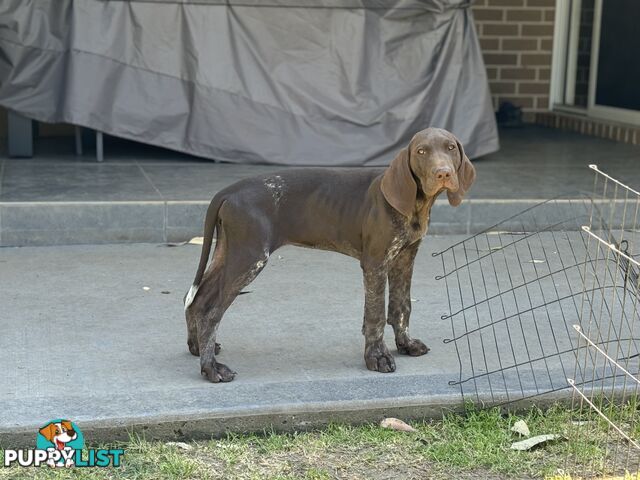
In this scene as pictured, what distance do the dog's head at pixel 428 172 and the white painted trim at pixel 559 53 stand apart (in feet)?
26.8

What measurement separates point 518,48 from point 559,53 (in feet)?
1.63

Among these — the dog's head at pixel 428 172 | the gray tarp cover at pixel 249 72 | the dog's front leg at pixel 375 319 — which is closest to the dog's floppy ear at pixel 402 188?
the dog's head at pixel 428 172

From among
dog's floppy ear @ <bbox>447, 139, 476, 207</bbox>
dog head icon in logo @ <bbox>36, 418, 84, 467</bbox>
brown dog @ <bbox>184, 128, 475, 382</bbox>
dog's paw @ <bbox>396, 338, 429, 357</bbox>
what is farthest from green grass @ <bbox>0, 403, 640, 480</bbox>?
dog's floppy ear @ <bbox>447, 139, 476, 207</bbox>

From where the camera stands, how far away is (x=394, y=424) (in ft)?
13.1

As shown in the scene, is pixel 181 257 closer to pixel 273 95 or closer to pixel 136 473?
pixel 273 95

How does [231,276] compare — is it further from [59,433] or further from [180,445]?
[59,433]

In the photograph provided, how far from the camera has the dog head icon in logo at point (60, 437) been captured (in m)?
3.67

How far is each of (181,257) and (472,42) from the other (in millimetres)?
3536

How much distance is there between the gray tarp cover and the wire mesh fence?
167 cm

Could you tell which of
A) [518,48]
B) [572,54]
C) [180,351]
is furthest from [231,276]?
[572,54]

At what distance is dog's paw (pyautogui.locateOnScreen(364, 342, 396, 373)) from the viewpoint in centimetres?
438

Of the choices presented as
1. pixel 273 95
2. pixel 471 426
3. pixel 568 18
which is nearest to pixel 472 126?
pixel 273 95

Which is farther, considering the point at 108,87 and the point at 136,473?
the point at 108,87

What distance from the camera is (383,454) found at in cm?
378
